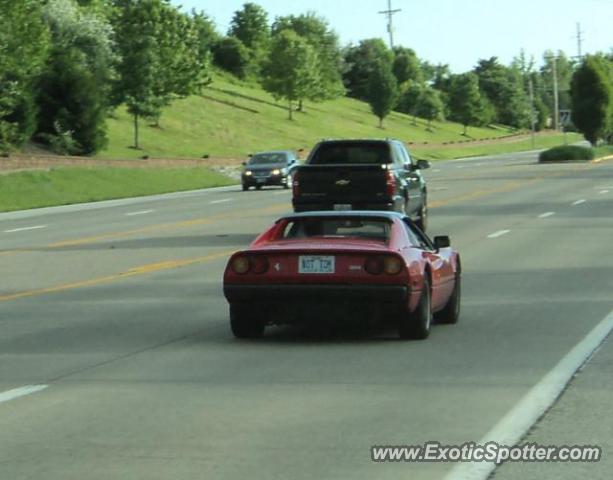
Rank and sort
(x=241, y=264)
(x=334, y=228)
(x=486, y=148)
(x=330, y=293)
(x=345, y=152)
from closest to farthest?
(x=330, y=293)
(x=241, y=264)
(x=334, y=228)
(x=345, y=152)
(x=486, y=148)

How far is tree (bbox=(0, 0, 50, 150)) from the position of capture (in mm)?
54875

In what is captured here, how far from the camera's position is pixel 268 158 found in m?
58.9

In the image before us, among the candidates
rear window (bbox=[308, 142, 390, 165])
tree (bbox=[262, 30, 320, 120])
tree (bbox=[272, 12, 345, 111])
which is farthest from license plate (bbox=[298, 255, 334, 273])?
tree (bbox=[272, 12, 345, 111])

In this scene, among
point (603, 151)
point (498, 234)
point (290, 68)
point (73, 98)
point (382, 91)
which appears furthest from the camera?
point (382, 91)

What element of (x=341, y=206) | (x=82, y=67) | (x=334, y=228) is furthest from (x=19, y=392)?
(x=82, y=67)

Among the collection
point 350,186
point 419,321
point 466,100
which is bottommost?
point 419,321

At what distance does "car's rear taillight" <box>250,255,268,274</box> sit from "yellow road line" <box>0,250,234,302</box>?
5600 millimetres

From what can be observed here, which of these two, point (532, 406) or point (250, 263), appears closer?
point (532, 406)

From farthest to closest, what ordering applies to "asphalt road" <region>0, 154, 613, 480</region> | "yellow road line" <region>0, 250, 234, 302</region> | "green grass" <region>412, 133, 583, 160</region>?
1. "green grass" <region>412, 133, 583, 160</region>
2. "yellow road line" <region>0, 250, 234, 302</region>
3. "asphalt road" <region>0, 154, 613, 480</region>

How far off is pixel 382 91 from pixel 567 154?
49166 mm

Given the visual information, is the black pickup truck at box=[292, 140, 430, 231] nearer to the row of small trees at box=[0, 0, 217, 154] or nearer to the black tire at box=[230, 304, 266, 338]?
the black tire at box=[230, 304, 266, 338]

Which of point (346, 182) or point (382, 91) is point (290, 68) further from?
point (346, 182)

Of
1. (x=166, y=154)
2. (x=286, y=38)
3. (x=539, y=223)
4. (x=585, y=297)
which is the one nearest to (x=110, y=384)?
(x=585, y=297)

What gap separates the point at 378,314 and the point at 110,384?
10.1ft
